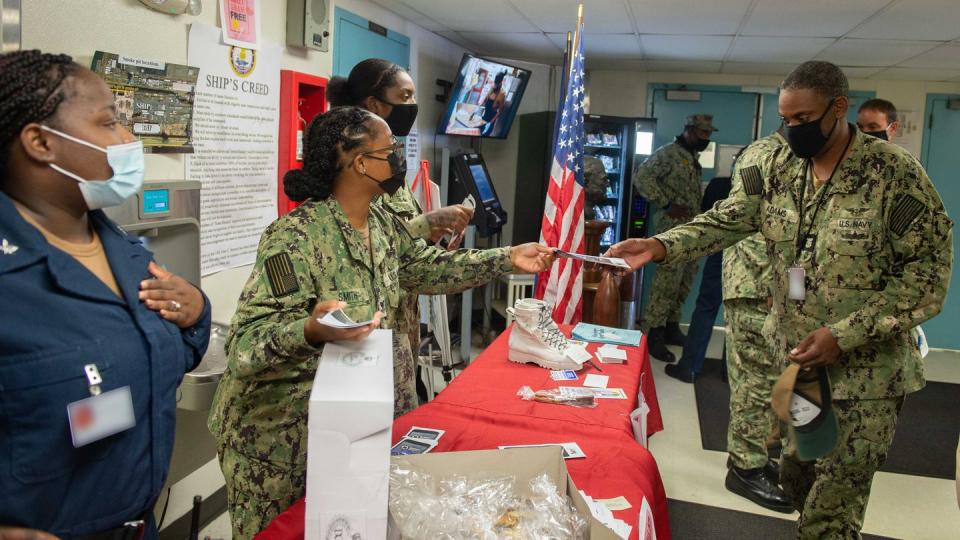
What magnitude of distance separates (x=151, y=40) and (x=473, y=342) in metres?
3.89

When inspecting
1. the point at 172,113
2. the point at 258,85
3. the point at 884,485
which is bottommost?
the point at 884,485

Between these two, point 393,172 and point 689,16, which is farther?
point 689,16

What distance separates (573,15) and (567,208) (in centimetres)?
127

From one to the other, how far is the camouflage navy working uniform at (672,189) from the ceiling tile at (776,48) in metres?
0.87

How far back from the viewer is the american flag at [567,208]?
13.3 ft

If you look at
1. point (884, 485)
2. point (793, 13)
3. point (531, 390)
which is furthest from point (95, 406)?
point (793, 13)

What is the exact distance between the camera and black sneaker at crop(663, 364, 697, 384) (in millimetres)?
5099

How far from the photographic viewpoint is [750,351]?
10.7ft

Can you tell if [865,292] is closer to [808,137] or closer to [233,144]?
[808,137]

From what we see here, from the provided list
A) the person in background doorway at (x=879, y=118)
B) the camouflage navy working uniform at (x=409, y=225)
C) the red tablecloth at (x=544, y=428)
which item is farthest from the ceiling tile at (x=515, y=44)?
the red tablecloth at (x=544, y=428)

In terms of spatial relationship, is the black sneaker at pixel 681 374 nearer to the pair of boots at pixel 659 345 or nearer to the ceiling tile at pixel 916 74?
the pair of boots at pixel 659 345

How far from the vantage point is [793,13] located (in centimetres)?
401

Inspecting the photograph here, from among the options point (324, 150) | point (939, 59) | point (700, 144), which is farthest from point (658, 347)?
point (324, 150)

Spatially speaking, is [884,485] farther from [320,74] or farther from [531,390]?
[320,74]
